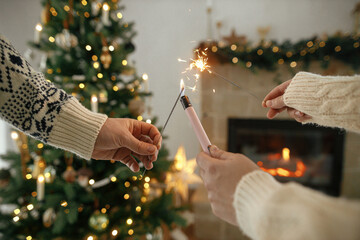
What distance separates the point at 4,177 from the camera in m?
1.04

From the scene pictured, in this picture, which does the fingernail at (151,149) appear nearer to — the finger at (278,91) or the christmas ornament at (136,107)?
the finger at (278,91)

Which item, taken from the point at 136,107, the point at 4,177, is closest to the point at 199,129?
the point at 136,107

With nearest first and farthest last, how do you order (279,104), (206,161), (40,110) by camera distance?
1. (206,161)
2. (40,110)
3. (279,104)

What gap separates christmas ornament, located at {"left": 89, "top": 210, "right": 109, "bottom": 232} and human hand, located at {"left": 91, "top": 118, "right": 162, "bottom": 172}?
51cm

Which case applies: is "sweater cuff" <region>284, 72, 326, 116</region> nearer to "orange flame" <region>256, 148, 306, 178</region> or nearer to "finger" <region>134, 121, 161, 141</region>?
"finger" <region>134, 121, 161, 141</region>

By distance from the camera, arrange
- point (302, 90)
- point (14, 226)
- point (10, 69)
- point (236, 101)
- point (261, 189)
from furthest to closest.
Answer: point (236, 101) < point (14, 226) < point (302, 90) < point (10, 69) < point (261, 189)

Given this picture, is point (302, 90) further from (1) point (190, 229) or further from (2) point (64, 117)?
(1) point (190, 229)

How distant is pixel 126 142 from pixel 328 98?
1.76ft

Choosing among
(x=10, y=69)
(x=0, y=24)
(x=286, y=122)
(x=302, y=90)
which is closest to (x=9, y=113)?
(x=10, y=69)

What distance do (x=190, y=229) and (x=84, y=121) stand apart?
1.56 m

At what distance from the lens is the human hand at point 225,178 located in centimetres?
36

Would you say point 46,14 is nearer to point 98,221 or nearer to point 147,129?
point 147,129

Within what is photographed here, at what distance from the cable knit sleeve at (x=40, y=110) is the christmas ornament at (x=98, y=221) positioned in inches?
21.1

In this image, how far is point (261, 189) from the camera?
1.06 feet
